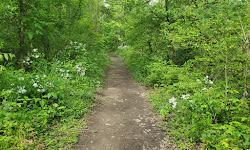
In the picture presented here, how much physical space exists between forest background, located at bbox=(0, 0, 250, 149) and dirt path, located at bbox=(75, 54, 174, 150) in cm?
35

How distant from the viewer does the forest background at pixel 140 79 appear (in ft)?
9.92

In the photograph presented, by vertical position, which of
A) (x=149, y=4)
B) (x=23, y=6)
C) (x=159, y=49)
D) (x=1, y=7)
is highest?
(x=149, y=4)

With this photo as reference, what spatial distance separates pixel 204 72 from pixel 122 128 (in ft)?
10.9

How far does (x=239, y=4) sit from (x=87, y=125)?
5.10m

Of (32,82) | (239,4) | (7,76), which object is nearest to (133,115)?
(32,82)

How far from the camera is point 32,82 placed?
383cm

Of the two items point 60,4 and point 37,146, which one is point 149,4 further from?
point 37,146

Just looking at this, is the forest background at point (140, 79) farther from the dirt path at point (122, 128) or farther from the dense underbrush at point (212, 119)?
the dirt path at point (122, 128)

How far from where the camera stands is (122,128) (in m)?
4.07

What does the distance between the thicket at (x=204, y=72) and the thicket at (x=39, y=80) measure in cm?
279

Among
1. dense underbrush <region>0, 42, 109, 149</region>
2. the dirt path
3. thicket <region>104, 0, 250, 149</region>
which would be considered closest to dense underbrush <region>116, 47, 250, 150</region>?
thicket <region>104, 0, 250, 149</region>

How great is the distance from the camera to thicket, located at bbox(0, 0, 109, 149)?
3082 mm

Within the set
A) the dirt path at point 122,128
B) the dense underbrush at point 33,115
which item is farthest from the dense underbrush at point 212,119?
the dense underbrush at point 33,115

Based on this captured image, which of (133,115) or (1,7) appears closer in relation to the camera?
(1,7)
